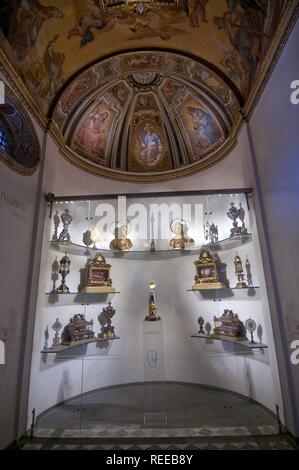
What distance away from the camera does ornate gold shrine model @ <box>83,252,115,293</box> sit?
204 inches

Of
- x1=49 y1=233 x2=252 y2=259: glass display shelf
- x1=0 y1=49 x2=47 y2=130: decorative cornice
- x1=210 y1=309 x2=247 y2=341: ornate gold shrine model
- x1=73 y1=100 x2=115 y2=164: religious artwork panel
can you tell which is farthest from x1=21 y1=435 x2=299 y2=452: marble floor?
x1=73 y1=100 x2=115 y2=164: religious artwork panel

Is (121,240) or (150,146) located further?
(150,146)

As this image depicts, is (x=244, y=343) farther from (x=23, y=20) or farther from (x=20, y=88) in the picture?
(x=23, y=20)

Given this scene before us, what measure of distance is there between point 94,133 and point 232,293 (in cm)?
621

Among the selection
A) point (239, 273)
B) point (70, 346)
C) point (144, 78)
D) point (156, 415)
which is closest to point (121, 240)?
point (70, 346)

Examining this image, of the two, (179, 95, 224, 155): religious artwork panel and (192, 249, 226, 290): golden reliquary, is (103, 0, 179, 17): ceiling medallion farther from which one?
(192, 249, 226, 290): golden reliquary

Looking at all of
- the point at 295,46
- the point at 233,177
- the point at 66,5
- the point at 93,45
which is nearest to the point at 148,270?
the point at 233,177

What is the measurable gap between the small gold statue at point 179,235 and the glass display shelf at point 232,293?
1.16 m

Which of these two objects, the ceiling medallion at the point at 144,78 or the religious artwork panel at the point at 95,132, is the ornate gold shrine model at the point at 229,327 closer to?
the religious artwork panel at the point at 95,132

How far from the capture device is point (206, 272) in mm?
5250

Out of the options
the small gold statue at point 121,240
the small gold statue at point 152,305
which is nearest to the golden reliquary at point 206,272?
the small gold statue at point 152,305

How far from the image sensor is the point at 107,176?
23.8 feet

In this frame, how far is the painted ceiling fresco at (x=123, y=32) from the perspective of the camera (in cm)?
388
